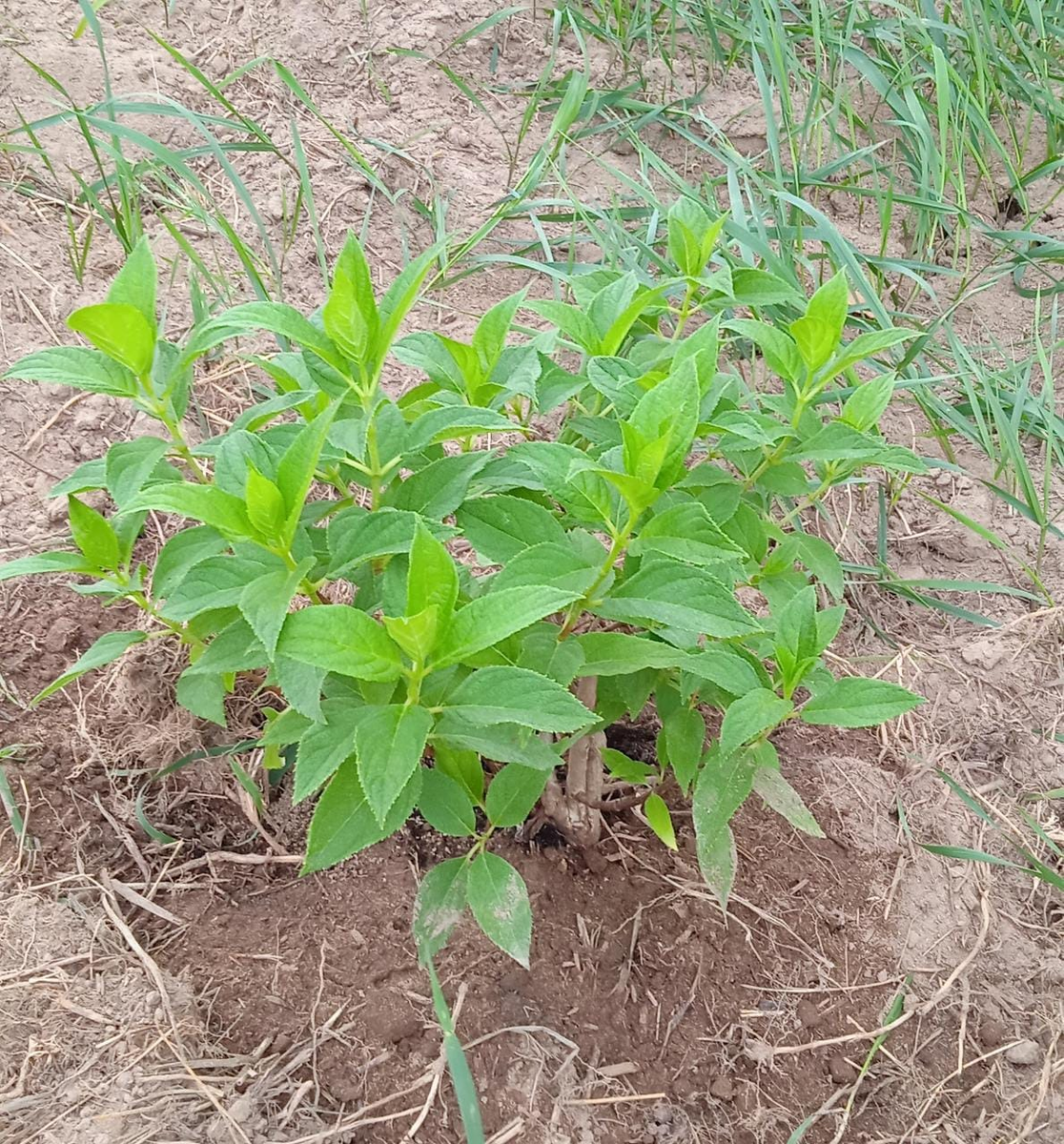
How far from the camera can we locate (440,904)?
1329 millimetres

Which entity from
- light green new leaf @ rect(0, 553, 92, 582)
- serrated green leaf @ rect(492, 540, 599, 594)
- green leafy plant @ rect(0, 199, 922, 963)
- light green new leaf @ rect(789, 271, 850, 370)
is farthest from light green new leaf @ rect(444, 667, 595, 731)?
light green new leaf @ rect(789, 271, 850, 370)

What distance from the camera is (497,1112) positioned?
140 centimetres

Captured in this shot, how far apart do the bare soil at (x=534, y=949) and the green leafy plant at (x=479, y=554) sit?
24cm

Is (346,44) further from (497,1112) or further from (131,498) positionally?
(497,1112)

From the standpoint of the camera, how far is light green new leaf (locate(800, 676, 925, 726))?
1.25 metres

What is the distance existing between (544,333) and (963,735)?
3.94ft

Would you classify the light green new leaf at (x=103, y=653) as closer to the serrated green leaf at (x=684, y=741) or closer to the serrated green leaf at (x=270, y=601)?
the serrated green leaf at (x=270, y=601)

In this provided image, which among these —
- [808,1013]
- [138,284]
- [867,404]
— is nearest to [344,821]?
[138,284]

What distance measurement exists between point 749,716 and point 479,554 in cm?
40

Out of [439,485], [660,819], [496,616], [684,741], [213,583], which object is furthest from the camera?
[660,819]

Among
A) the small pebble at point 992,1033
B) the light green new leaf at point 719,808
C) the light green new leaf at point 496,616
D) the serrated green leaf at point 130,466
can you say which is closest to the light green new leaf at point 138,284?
the serrated green leaf at point 130,466

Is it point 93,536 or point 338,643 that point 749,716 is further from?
point 93,536

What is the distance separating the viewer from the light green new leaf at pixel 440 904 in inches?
51.8

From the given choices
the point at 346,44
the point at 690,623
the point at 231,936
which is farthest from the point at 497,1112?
the point at 346,44
